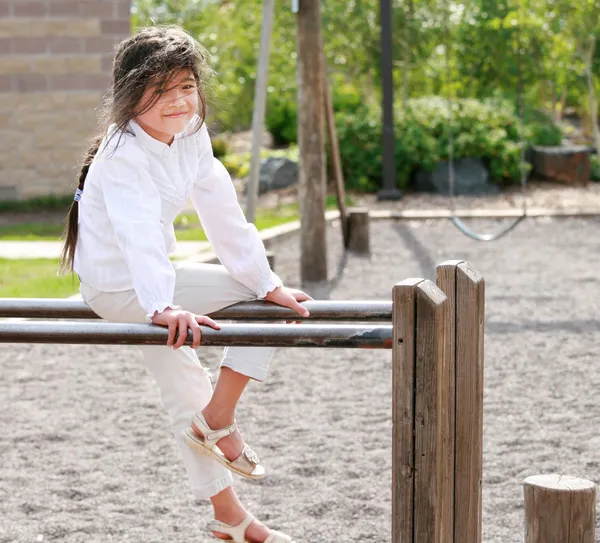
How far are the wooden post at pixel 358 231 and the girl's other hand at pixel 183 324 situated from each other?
649cm

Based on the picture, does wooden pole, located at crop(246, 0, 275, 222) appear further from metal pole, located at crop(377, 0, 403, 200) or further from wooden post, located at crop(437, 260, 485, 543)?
wooden post, located at crop(437, 260, 485, 543)

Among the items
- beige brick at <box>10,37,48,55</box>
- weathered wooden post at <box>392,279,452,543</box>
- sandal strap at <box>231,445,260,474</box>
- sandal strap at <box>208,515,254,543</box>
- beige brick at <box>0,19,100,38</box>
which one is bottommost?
sandal strap at <box>208,515,254,543</box>

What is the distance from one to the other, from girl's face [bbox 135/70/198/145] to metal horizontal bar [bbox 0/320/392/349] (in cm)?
62

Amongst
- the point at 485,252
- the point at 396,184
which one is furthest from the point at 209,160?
the point at 396,184

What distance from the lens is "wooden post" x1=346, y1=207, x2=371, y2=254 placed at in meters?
8.83

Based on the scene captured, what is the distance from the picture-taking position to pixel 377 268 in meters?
8.23

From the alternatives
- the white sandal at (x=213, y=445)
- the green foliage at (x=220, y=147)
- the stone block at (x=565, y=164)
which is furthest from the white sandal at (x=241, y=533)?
the green foliage at (x=220, y=147)

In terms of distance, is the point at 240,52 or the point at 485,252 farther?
the point at 240,52

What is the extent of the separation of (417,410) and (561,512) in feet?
1.20

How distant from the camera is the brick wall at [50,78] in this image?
Answer: 11.5m

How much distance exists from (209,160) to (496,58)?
1358 centimetres

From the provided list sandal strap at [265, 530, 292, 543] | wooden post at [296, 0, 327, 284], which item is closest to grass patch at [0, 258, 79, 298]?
wooden post at [296, 0, 327, 284]

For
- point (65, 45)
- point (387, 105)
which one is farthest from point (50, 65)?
point (387, 105)

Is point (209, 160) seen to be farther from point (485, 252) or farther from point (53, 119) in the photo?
point (53, 119)
